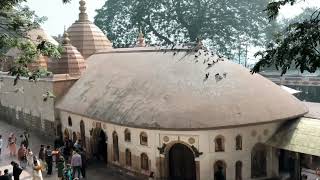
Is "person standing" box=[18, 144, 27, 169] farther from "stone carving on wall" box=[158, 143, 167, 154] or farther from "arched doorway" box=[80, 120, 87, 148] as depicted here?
"stone carving on wall" box=[158, 143, 167, 154]

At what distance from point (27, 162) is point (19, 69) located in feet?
23.9

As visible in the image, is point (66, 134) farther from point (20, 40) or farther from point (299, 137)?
point (299, 137)

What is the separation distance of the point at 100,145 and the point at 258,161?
8120 millimetres

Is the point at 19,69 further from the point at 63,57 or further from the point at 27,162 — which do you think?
the point at 63,57

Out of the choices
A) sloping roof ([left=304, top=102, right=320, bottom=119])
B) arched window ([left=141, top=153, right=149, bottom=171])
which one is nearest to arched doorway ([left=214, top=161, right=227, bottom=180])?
arched window ([left=141, top=153, right=149, bottom=171])

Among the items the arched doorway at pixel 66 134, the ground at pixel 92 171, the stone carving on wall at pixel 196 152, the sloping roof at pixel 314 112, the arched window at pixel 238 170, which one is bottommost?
the ground at pixel 92 171

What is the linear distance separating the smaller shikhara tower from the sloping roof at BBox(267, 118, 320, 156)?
56.1 ft

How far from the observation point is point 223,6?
172 ft

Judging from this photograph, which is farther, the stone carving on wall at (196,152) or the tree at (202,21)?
the tree at (202,21)

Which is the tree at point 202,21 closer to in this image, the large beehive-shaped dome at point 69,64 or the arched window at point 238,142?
the large beehive-shaped dome at point 69,64

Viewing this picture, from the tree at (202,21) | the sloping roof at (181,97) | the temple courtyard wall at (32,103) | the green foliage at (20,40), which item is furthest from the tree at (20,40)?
the tree at (202,21)

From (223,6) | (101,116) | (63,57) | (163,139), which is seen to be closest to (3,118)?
(63,57)

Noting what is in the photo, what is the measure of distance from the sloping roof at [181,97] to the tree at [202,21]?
3012cm

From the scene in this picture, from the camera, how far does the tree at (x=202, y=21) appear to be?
52156mm
